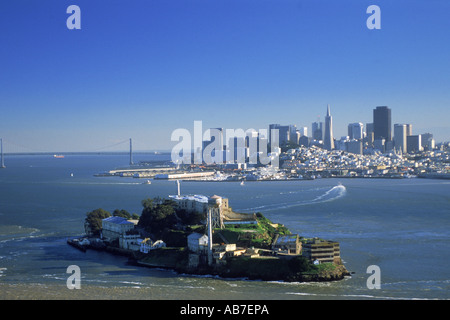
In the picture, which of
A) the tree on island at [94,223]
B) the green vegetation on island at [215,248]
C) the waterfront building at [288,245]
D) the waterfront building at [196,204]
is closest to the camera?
the green vegetation on island at [215,248]

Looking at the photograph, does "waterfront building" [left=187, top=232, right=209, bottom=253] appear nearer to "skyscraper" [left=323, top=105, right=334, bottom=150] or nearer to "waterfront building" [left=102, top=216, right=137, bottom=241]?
"waterfront building" [left=102, top=216, right=137, bottom=241]

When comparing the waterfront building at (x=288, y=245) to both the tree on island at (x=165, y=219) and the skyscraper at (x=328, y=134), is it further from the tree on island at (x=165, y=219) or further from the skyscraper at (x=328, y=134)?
the skyscraper at (x=328, y=134)

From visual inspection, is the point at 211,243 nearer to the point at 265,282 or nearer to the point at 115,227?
the point at 265,282

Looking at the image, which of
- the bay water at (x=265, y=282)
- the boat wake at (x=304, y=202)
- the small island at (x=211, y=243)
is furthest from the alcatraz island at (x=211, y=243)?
the boat wake at (x=304, y=202)

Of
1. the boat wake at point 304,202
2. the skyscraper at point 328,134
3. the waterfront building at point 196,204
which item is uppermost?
the skyscraper at point 328,134

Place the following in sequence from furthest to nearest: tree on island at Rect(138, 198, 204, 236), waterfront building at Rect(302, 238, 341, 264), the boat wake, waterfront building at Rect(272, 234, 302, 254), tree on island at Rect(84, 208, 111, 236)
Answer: the boat wake → tree on island at Rect(84, 208, 111, 236) → tree on island at Rect(138, 198, 204, 236) → waterfront building at Rect(272, 234, 302, 254) → waterfront building at Rect(302, 238, 341, 264)

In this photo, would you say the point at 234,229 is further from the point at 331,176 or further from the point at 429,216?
the point at 331,176

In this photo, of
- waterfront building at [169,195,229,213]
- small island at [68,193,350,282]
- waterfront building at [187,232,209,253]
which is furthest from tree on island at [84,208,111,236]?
waterfront building at [187,232,209,253]
